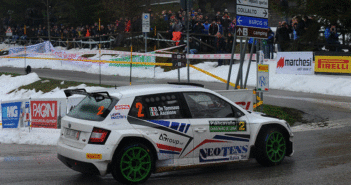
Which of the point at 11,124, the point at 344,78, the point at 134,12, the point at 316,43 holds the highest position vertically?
the point at 134,12

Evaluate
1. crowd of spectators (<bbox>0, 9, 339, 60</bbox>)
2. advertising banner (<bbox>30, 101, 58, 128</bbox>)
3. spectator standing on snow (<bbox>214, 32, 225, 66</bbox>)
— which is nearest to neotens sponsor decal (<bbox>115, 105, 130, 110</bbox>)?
advertising banner (<bbox>30, 101, 58, 128</bbox>)

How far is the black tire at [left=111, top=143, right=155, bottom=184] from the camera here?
667 cm

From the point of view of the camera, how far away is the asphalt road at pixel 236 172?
7090 millimetres

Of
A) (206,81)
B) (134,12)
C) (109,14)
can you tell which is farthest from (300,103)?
(109,14)

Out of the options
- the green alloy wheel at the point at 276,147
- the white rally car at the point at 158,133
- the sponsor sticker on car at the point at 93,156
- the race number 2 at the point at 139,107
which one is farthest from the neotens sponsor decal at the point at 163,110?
the green alloy wheel at the point at 276,147

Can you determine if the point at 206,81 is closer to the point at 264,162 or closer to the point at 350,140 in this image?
the point at 350,140

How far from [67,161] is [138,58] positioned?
20.4 metres

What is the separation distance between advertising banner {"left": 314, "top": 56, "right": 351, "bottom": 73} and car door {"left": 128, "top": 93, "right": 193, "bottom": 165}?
14642 millimetres

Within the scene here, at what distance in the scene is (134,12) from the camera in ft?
114

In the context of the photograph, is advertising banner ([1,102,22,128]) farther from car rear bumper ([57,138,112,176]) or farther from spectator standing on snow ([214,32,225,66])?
spectator standing on snow ([214,32,225,66])

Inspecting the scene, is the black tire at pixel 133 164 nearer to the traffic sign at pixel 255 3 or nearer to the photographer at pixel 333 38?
the traffic sign at pixel 255 3

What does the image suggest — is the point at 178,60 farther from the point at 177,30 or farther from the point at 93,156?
the point at 177,30

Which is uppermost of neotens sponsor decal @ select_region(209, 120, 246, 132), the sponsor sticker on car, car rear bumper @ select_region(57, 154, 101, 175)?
neotens sponsor decal @ select_region(209, 120, 246, 132)

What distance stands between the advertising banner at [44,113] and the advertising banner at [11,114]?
653mm
